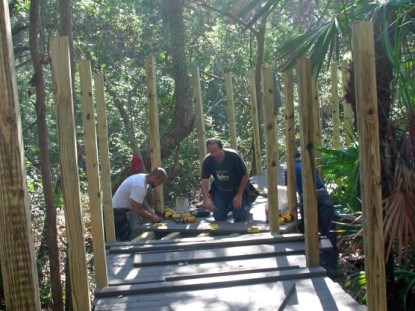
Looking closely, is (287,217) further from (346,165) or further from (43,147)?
(43,147)

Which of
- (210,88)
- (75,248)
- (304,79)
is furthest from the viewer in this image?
(210,88)

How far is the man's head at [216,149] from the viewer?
788 centimetres

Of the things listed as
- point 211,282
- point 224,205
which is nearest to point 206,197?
point 224,205

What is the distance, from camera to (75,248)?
3.54 m

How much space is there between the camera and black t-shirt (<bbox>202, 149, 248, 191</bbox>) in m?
8.03

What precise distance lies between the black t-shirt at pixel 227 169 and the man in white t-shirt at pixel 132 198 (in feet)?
2.49

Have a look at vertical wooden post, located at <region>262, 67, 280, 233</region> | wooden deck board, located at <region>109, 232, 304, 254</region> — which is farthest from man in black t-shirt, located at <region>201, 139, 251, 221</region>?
wooden deck board, located at <region>109, 232, 304, 254</region>

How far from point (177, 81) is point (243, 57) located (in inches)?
205

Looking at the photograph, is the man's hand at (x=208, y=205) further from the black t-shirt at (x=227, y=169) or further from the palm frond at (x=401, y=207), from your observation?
the palm frond at (x=401, y=207)

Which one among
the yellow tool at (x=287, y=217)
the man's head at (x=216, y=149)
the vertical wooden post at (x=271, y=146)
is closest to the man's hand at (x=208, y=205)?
the man's head at (x=216, y=149)

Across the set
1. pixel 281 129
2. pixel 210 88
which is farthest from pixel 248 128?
pixel 210 88

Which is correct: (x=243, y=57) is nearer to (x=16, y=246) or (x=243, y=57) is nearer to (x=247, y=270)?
(x=247, y=270)

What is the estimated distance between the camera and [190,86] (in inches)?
468

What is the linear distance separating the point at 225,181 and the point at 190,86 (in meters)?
4.03
